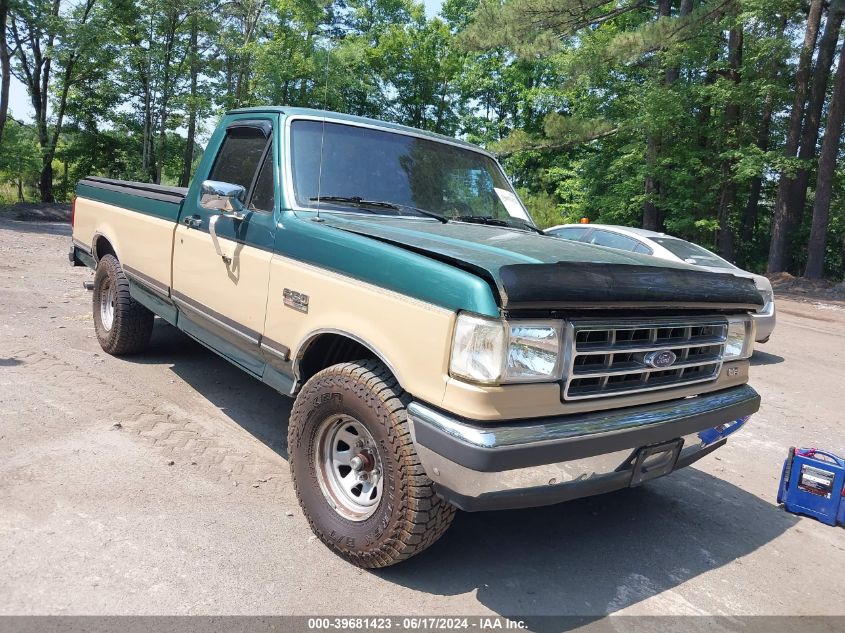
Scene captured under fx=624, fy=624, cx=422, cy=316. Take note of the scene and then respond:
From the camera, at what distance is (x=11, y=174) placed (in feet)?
88.5

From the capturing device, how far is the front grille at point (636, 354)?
2523 millimetres

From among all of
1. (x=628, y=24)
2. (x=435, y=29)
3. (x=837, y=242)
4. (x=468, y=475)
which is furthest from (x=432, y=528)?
(x=435, y=29)

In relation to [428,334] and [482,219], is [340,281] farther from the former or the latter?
[482,219]

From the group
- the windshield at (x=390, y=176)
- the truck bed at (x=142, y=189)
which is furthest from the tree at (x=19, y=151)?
the windshield at (x=390, y=176)

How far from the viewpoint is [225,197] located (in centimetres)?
359

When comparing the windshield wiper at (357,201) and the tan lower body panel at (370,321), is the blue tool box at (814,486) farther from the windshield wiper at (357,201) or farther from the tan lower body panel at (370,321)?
the windshield wiper at (357,201)

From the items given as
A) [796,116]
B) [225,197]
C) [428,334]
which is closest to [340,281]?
[428,334]

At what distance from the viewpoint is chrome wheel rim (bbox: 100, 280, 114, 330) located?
573 cm

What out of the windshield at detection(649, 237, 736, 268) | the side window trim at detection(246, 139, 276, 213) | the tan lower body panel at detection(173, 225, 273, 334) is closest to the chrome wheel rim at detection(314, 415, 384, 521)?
the tan lower body panel at detection(173, 225, 273, 334)

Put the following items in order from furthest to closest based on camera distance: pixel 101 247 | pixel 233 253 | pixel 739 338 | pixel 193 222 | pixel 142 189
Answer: pixel 101 247 → pixel 142 189 → pixel 193 222 → pixel 233 253 → pixel 739 338

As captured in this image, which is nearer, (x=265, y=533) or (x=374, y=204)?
(x=265, y=533)

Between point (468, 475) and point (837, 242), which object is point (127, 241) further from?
point (837, 242)

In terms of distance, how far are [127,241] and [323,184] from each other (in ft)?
8.72

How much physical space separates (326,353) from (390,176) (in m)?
1.28
